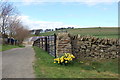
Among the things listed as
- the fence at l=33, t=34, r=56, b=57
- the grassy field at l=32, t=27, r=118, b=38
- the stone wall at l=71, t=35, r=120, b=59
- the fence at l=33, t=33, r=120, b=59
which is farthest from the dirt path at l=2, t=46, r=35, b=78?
the grassy field at l=32, t=27, r=118, b=38

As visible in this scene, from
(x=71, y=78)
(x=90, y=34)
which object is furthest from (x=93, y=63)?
(x=71, y=78)

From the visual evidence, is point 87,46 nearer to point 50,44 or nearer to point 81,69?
point 81,69

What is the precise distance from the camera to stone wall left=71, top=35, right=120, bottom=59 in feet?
27.9

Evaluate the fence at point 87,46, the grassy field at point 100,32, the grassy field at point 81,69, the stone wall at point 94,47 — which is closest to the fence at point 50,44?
the fence at point 87,46

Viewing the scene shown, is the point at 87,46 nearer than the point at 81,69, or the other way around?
the point at 81,69

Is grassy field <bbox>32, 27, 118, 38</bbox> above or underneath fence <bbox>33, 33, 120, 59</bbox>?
above

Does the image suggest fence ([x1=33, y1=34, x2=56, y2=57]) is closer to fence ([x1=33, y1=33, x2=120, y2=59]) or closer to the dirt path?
fence ([x1=33, y1=33, x2=120, y2=59])

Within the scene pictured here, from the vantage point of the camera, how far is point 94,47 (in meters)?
8.87

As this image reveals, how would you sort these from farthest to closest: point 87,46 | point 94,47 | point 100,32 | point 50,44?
point 50,44 → point 100,32 → point 87,46 → point 94,47

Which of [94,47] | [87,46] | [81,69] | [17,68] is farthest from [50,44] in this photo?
[81,69]

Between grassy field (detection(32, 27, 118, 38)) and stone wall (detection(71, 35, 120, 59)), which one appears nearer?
stone wall (detection(71, 35, 120, 59))

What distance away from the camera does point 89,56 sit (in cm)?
888

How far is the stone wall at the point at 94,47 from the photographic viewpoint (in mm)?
8492

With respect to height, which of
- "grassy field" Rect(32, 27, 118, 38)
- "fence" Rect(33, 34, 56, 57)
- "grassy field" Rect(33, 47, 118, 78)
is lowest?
"grassy field" Rect(33, 47, 118, 78)
